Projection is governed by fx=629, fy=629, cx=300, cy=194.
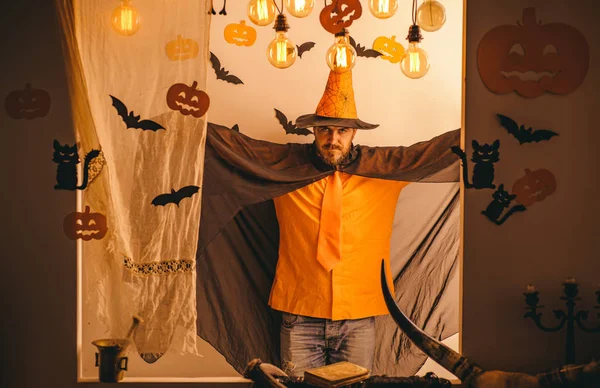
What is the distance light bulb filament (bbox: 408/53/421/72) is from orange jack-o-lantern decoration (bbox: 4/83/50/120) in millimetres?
1780

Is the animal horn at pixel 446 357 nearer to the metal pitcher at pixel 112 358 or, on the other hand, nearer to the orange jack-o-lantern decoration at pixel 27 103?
the metal pitcher at pixel 112 358

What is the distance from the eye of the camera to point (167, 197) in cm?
297

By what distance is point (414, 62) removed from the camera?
10.1 feet

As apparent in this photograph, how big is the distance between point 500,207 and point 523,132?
0.38m

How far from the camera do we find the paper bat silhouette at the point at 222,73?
452 centimetres

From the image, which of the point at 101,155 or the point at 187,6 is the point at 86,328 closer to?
the point at 101,155

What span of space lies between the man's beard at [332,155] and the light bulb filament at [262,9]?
111 cm

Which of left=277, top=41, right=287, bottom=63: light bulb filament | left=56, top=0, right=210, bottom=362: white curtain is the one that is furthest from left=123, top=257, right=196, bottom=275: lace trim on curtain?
left=277, top=41, right=287, bottom=63: light bulb filament

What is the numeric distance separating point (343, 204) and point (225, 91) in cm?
129

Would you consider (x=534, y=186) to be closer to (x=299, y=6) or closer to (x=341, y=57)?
(x=341, y=57)

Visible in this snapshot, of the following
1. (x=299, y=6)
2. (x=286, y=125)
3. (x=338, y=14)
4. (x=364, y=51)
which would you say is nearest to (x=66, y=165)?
(x=299, y=6)

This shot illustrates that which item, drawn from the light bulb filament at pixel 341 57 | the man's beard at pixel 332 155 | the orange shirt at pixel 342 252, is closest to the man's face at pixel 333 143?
the man's beard at pixel 332 155

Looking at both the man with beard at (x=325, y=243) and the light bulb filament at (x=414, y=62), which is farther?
the man with beard at (x=325, y=243)

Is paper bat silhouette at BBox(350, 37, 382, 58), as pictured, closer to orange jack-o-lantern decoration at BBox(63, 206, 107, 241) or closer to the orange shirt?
the orange shirt
